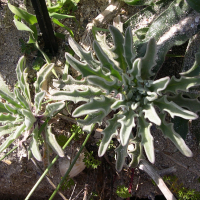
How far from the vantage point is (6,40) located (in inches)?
85.7

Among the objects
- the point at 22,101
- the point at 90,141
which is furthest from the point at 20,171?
the point at 22,101

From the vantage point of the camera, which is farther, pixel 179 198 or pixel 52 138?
pixel 179 198

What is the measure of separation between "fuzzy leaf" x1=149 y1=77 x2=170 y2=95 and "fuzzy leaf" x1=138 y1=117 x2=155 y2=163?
8.9 inches

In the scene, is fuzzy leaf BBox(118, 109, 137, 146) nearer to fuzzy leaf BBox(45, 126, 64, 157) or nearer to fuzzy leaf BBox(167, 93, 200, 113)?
fuzzy leaf BBox(167, 93, 200, 113)

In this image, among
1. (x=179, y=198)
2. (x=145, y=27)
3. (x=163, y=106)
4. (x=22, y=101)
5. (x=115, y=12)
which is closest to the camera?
(x=163, y=106)

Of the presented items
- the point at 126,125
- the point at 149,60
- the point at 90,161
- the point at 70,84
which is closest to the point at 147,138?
the point at 126,125

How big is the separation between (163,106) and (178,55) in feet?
2.34

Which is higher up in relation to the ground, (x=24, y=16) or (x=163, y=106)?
(x=24, y=16)

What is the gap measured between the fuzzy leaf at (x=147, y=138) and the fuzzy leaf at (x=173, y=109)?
0.15 metres

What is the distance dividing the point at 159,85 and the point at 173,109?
17 centimetres

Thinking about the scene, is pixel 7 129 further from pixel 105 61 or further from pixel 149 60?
pixel 149 60

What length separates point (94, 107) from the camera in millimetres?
1411

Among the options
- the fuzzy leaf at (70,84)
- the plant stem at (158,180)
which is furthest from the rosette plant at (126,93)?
the plant stem at (158,180)

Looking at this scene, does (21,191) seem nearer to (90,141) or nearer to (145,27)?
(90,141)
